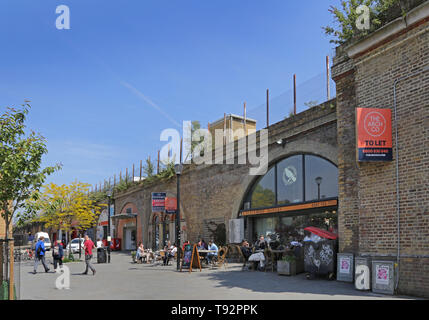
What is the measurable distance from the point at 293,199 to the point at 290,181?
79cm

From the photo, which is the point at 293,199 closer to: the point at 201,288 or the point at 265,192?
the point at 265,192

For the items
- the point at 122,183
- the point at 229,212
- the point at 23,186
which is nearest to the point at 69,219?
the point at 122,183

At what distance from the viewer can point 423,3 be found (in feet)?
31.6

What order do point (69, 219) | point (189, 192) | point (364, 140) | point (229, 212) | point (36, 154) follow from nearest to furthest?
point (364, 140) → point (36, 154) → point (229, 212) → point (189, 192) → point (69, 219)

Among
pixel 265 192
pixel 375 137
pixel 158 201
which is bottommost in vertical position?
pixel 158 201

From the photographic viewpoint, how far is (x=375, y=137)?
1050 cm

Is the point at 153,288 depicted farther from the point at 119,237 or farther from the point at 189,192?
the point at 119,237

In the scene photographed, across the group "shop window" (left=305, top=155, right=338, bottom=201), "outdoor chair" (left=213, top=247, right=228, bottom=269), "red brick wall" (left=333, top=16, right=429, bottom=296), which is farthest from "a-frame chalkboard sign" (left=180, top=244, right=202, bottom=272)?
"red brick wall" (left=333, top=16, right=429, bottom=296)

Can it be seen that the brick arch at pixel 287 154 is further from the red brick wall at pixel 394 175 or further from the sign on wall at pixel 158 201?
the sign on wall at pixel 158 201

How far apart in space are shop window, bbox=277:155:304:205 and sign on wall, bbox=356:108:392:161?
6319mm

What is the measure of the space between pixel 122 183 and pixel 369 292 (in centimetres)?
3064

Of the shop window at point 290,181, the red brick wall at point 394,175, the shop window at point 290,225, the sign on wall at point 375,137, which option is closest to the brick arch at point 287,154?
the shop window at point 290,181

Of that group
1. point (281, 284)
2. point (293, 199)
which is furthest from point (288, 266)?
point (293, 199)
